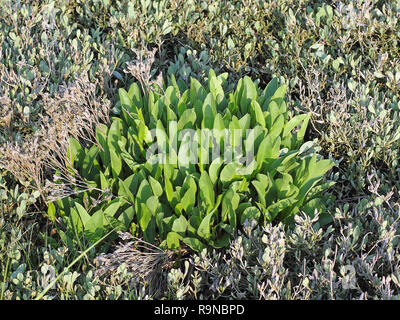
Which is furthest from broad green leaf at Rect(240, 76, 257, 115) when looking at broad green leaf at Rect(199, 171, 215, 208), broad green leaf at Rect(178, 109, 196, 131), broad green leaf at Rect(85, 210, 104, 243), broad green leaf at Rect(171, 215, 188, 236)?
broad green leaf at Rect(85, 210, 104, 243)

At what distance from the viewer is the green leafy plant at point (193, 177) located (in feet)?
8.79

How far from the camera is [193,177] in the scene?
2.70m

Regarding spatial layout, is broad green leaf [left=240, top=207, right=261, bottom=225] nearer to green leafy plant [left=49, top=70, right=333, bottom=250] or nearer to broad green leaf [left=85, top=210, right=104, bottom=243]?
green leafy plant [left=49, top=70, right=333, bottom=250]

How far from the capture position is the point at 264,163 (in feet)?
9.15

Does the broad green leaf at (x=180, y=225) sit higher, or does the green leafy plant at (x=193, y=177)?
the green leafy plant at (x=193, y=177)

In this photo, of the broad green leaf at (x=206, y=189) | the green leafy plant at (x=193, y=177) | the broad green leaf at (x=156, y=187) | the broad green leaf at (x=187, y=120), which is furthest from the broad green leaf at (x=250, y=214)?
the broad green leaf at (x=187, y=120)

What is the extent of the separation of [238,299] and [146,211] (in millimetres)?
625

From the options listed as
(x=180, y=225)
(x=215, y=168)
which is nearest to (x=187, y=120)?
(x=215, y=168)

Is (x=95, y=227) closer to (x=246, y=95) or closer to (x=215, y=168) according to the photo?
(x=215, y=168)

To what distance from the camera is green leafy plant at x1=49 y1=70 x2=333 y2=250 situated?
2.68 m

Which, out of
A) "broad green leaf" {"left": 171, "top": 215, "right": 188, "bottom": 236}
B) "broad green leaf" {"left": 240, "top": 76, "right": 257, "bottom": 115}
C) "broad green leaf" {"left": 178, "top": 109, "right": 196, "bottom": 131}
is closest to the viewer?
"broad green leaf" {"left": 171, "top": 215, "right": 188, "bottom": 236}

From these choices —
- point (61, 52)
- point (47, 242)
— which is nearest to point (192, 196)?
point (47, 242)

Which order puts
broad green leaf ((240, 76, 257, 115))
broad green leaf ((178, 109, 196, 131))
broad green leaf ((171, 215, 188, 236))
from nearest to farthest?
1. broad green leaf ((171, 215, 188, 236))
2. broad green leaf ((178, 109, 196, 131))
3. broad green leaf ((240, 76, 257, 115))

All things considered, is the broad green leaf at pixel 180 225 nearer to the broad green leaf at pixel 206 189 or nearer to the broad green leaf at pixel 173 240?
the broad green leaf at pixel 173 240
